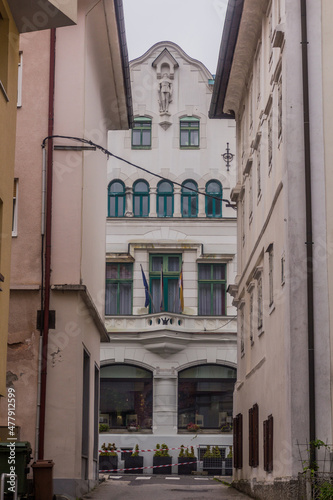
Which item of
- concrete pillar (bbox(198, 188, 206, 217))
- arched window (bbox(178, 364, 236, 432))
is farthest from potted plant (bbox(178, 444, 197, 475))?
concrete pillar (bbox(198, 188, 206, 217))

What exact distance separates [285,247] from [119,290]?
28080mm

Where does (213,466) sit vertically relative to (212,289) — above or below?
below

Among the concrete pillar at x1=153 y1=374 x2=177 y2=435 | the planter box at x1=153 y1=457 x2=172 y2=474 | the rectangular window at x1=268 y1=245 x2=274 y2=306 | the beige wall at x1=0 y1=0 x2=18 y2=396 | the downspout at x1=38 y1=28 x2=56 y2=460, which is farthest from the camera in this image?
the concrete pillar at x1=153 y1=374 x2=177 y2=435

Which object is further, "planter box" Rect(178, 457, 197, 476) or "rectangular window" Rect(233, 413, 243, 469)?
"planter box" Rect(178, 457, 197, 476)

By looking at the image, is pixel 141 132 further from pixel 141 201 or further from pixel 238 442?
pixel 238 442

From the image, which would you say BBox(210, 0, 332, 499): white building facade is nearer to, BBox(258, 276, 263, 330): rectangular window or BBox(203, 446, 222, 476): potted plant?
BBox(258, 276, 263, 330): rectangular window

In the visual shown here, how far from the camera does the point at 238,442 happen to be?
97.8 ft

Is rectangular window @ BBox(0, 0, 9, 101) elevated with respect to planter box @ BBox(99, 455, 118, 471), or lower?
elevated

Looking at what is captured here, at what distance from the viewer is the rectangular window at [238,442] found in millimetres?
29062

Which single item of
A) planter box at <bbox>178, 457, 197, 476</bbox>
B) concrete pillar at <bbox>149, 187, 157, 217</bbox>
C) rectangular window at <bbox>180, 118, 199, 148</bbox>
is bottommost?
planter box at <bbox>178, 457, 197, 476</bbox>

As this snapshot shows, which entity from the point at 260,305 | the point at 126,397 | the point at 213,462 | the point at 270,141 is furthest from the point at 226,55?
the point at 126,397

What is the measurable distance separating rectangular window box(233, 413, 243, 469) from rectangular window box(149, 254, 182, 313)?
15.7m

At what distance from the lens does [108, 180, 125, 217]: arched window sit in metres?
46.9

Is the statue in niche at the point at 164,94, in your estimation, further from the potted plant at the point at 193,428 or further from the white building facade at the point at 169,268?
the potted plant at the point at 193,428
